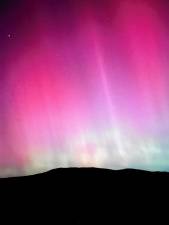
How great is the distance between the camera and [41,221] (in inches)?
212

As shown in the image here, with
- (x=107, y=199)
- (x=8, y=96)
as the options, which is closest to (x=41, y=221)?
(x=107, y=199)

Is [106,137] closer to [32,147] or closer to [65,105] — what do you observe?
[65,105]

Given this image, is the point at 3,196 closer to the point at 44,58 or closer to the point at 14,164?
the point at 14,164

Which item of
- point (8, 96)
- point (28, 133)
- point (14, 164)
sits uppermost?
point (8, 96)

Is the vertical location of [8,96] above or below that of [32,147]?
above

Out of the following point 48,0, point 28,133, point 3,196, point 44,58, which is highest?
point 48,0

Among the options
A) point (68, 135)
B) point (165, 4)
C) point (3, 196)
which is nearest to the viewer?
point (165, 4)

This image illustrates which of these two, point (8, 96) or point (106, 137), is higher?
point (8, 96)

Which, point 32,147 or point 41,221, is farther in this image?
point 32,147

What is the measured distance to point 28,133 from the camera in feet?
19.0

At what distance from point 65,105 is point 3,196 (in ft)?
6.12

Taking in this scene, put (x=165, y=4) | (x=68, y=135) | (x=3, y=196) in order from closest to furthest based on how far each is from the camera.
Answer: (x=165, y=4), (x=68, y=135), (x=3, y=196)

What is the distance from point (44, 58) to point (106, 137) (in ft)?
4.64

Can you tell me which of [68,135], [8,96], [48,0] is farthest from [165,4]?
[8,96]
